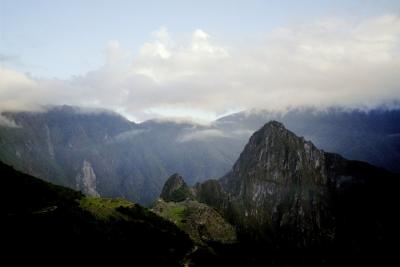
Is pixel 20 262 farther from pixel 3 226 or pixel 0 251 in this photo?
pixel 3 226

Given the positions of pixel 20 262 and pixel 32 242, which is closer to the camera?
pixel 20 262

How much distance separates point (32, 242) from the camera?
7840 inches

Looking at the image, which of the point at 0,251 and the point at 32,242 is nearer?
the point at 0,251

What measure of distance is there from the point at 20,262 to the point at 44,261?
12.9 metres

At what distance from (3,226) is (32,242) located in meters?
13.2

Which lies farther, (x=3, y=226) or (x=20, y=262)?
(x=3, y=226)

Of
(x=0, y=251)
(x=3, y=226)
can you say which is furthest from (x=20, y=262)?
(x=3, y=226)

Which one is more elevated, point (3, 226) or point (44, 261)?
point (3, 226)

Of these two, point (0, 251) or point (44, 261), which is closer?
point (0, 251)

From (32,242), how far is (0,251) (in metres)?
18.8

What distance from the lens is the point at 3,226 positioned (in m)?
198

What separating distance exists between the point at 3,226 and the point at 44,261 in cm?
2271

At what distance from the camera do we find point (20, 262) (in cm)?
18150
